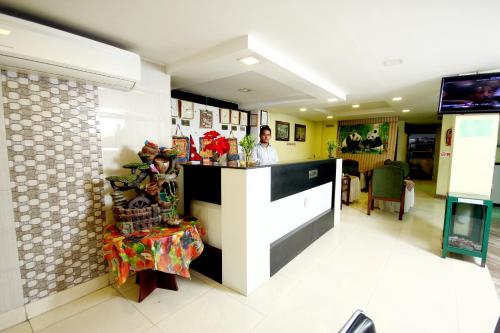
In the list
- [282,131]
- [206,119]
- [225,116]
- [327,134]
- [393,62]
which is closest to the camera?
[393,62]

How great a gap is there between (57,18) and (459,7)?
3.02 metres

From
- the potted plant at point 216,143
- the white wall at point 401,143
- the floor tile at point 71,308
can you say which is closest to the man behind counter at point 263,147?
the potted plant at point 216,143

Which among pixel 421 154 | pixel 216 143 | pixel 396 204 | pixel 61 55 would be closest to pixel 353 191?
pixel 396 204

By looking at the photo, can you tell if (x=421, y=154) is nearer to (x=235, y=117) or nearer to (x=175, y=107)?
(x=235, y=117)

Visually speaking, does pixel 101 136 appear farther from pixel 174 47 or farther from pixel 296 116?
pixel 296 116

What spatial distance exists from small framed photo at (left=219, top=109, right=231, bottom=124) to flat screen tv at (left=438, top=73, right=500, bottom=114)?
353 cm

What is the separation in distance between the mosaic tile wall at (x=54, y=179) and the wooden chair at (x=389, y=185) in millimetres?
4654

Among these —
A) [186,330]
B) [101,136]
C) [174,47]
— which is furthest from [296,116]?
[186,330]

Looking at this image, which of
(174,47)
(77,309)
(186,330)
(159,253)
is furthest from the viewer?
(174,47)

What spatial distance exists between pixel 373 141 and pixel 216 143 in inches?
218

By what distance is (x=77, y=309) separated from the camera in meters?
1.86

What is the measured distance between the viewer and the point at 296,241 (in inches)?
107

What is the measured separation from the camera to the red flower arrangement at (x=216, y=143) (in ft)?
13.7

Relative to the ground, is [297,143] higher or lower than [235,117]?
lower
